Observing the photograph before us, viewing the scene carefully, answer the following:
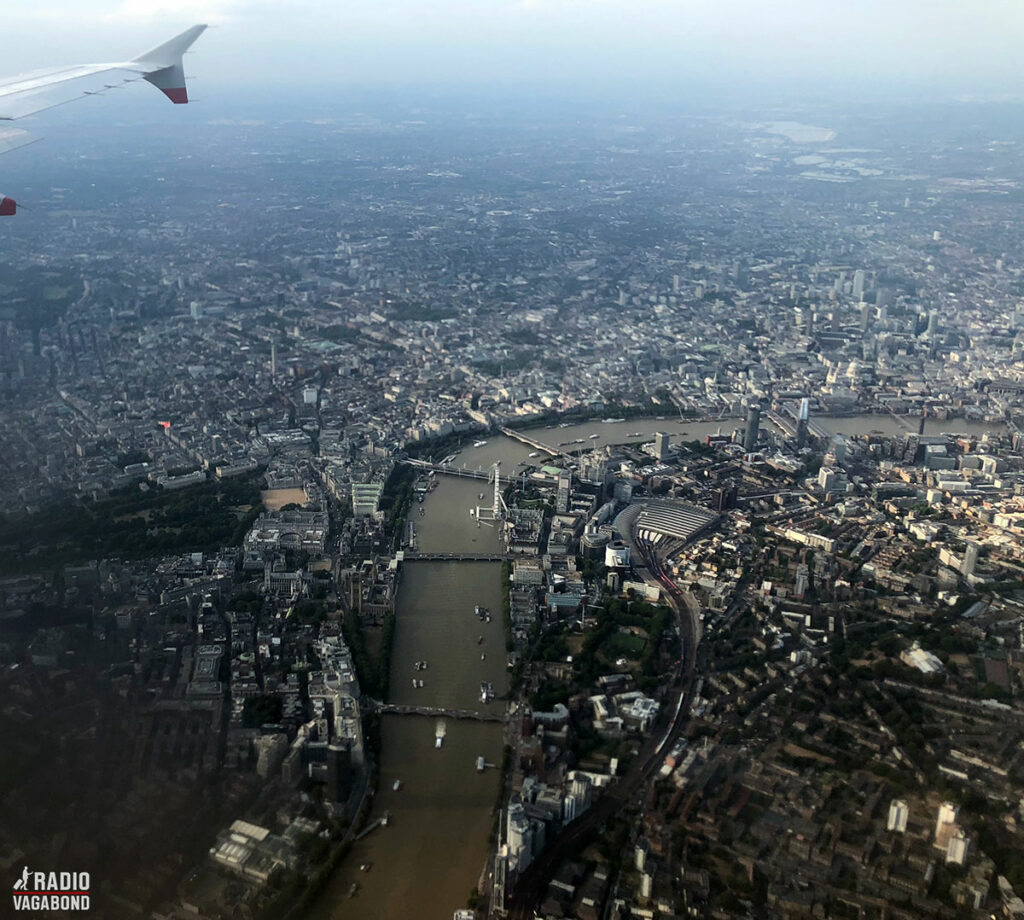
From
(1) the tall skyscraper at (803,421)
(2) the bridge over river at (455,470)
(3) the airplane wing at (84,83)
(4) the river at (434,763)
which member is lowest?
(4) the river at (434,763)

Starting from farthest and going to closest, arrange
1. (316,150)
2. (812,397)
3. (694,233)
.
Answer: (316,150)
(694,233)
(812,397)

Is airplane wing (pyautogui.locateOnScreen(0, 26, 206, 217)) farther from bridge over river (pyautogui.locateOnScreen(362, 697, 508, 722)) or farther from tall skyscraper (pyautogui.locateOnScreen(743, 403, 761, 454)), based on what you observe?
tall skyscraper (pyautogui.locateOnScreen(743, 403, 761, 454))

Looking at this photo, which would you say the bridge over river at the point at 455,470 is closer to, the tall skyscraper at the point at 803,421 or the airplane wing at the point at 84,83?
the tall skyscraper at the point at 803,421

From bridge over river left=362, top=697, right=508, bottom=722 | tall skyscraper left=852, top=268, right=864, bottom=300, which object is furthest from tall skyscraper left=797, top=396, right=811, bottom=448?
bridge over river left=362, top=697, right=508, bottom=722

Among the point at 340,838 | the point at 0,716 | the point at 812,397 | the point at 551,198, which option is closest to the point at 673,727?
the point at 340,838

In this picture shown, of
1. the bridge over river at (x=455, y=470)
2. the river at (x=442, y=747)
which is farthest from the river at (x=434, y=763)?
the bridge over river at (x=455, y=470)

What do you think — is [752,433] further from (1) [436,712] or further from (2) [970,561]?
(1) [436,712]

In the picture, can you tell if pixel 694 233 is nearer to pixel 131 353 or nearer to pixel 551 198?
pixel 551 198

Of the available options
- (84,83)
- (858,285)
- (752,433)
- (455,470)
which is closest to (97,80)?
(84,83)

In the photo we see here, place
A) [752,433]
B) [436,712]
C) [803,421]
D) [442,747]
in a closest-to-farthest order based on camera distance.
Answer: [442,747] < [436,712] < [752,433] < [803,421]
